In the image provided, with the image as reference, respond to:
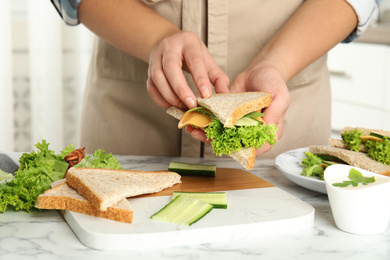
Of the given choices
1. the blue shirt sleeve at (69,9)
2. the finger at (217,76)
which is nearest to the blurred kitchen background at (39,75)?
the blue shirt sleeve at (69,9)

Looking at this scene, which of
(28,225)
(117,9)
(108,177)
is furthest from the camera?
(117,9)

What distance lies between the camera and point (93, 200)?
136 centimetres

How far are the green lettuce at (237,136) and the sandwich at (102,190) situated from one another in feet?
0.63

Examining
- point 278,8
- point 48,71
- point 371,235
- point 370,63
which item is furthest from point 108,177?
point 370,63

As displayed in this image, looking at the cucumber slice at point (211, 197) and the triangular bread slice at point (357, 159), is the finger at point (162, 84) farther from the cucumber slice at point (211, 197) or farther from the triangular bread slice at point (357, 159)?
the triangular bread slice at point (357, 159)

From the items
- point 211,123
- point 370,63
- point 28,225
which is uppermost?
point 370,63

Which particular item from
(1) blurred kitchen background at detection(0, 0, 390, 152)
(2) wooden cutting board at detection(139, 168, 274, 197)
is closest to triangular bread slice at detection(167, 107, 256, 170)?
(2) wooden cutting board at detection(139, 168, 274, 197)

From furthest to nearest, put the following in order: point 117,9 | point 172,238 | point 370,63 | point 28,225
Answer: point 370,63
point 117,9
point 28,225
point 172,238

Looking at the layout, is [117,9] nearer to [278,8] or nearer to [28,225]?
[278,8]

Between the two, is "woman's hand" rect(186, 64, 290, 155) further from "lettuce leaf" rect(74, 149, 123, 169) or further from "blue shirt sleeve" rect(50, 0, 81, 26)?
"blue shirt sleeve" rect(50, 0, 81, 26)

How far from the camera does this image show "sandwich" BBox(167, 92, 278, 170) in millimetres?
1604

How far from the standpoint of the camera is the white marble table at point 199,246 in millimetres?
1227

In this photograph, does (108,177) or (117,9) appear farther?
(117,9)

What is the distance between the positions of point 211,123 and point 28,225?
2.11ft
